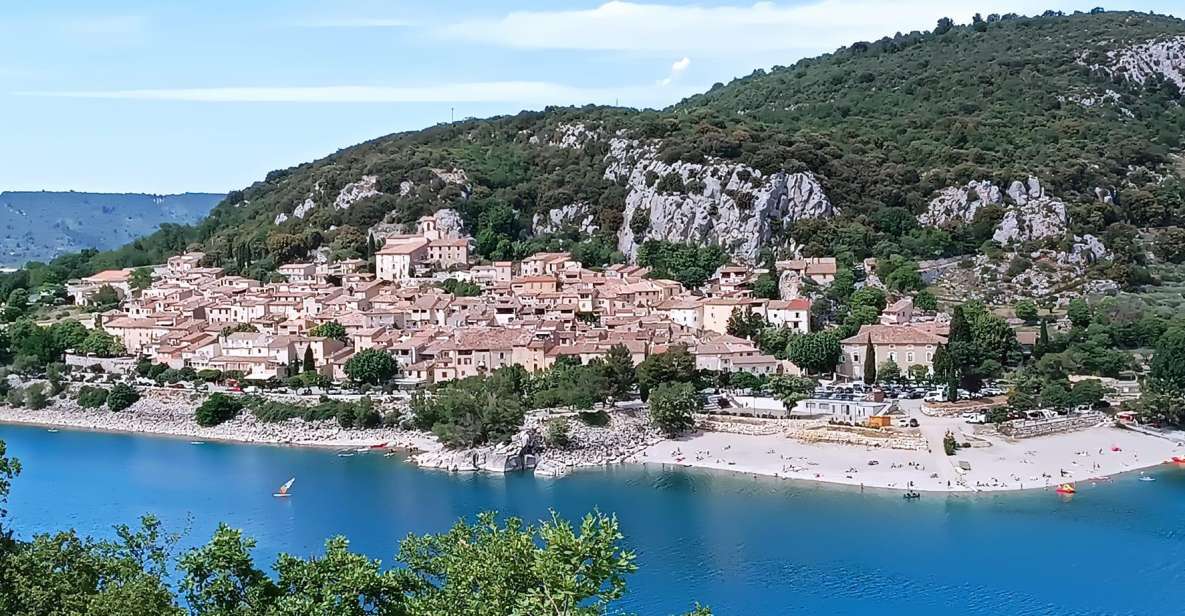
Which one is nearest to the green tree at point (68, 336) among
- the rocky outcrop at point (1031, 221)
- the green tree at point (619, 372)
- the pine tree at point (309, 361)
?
the pine tree at point (309, 361)

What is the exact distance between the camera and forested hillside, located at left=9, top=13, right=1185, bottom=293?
40.7m

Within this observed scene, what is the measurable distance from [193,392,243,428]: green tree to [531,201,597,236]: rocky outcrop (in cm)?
1967

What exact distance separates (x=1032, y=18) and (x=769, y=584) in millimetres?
64363

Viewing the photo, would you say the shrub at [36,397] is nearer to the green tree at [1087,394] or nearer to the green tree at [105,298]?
the green tree at [105,298]

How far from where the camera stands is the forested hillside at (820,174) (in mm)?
40656

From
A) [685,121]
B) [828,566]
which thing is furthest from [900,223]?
[828,566]

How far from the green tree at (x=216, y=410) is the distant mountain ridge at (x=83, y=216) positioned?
11113 centimetres

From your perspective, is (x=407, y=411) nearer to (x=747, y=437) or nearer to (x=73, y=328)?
(x=747, y=437)

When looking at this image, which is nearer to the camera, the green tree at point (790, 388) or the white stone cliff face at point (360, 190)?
the green tree at point (790, 388)

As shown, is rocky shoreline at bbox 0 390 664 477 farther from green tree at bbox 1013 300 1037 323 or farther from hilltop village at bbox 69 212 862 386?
green tree at bbox 1013 300 1037 323

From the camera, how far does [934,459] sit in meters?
22.4

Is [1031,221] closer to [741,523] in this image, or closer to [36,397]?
[741,523]

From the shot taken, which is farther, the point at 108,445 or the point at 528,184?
the point at 528,184

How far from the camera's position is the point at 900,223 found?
134ft
